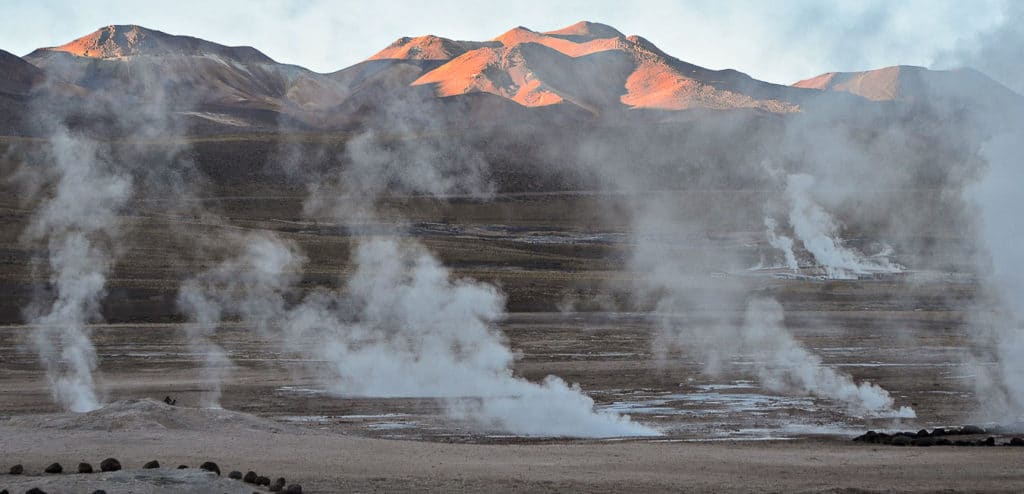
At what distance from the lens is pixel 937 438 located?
26797mm

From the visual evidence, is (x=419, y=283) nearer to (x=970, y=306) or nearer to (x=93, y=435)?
(x=970, y=306)

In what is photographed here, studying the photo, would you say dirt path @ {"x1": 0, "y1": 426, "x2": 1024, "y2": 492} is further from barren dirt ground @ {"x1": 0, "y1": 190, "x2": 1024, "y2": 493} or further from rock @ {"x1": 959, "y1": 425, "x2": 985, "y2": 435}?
rock @ {"x1": 959, "y1": 425, "x2": 985, "y2": 435}

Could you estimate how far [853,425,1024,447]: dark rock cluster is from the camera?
85.1ft

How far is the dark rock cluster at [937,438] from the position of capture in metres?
25.9

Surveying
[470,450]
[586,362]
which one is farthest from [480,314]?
[470,450]

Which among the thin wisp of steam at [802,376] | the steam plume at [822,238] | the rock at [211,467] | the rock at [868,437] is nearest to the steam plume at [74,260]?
the rock at [211,467]

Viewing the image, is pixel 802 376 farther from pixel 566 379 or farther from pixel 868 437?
pixel 868 437

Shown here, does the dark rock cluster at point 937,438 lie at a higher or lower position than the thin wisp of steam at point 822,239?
lower

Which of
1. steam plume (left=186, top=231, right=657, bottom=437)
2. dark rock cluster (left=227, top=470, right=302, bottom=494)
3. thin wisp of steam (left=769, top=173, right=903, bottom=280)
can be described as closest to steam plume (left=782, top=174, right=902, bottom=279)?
thin wisp of steam (left=769, top=173, right=903, bottom=280)

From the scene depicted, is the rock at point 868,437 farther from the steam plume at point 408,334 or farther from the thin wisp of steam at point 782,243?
the thin wisp of steam at point 782,243

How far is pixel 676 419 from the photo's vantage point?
30.8m

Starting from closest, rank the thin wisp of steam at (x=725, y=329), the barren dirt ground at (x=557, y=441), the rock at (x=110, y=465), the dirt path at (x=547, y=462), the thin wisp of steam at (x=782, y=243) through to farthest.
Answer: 1. the rock at (x=110, y=465)
2. the dirt path at (x=547, y=462)
3. the barren dirt ground at (x=557, y=441)
4. the thin wisp of steam at (x=725, y=329)
5. the thin wisp of steam at (x=782, y=243)

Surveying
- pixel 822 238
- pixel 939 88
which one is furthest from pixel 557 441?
pixel 822 238

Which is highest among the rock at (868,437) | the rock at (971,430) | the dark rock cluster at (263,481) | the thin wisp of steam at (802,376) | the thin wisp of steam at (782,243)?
the thin wisp of steam at (782,243)
